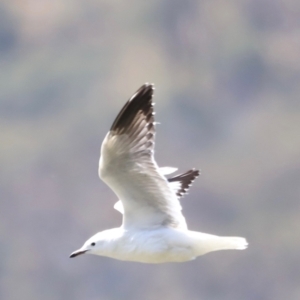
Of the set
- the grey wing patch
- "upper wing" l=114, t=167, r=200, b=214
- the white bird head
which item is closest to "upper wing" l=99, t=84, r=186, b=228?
the white bird head

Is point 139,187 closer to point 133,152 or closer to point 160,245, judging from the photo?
point 133,152

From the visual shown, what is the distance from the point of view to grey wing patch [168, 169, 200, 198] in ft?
26.3

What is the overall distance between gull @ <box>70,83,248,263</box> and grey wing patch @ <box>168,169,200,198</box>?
4.89ft

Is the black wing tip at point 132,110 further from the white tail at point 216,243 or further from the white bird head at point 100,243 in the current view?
the white tail at point 216,243

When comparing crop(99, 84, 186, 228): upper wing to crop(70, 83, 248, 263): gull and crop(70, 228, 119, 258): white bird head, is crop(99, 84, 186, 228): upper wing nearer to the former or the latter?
crop(70, 83, 248, 263): gull

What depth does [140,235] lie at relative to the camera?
645cm

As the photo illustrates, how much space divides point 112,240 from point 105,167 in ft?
1.90

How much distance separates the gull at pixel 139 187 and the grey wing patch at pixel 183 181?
1.49 meters

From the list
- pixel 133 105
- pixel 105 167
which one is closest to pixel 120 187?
pixel 105 167

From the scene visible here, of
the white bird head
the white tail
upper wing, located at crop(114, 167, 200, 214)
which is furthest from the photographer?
upper wing, located at crop(114, 167, 200, 214)

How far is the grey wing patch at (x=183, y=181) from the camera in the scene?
8.02m

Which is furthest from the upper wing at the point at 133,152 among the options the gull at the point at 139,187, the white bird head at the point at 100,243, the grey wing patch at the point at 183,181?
the grey wing patch at the point at 183,181

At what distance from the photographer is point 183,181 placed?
26.9 ft

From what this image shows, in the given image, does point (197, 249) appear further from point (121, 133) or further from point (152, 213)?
point (121, 133)
